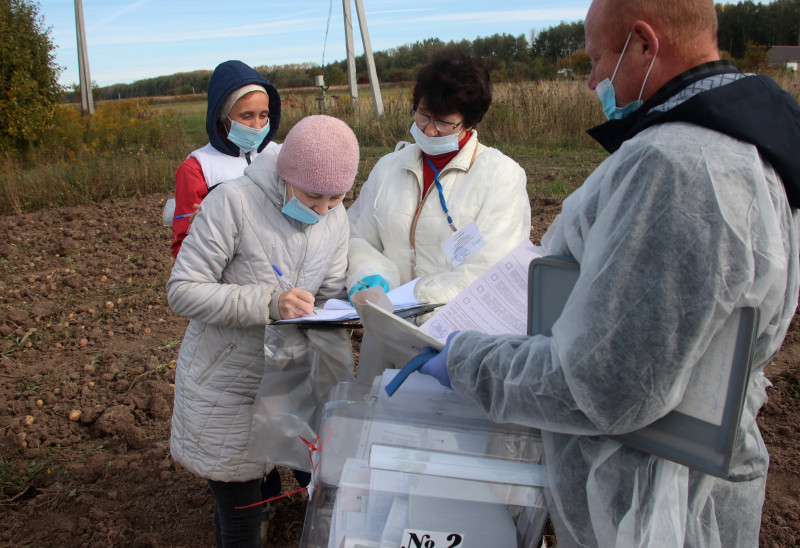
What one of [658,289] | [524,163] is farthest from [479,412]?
[524,163]

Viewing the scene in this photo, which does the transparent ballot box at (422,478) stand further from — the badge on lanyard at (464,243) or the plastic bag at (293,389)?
the badge on lanyard at (464,243)

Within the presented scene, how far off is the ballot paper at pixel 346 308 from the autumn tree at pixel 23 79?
15390 mm

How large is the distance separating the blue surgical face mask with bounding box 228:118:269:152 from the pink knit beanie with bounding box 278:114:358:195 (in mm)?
1035

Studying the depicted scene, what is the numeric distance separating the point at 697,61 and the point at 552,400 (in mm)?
706

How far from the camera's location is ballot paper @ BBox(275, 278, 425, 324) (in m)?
1.80

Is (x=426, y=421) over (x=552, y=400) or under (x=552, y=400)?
under

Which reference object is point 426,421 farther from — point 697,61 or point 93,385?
point 93,385

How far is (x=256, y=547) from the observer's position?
2266 mm

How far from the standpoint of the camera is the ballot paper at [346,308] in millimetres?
1803

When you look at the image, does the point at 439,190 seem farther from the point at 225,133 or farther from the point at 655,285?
the point at 655,285

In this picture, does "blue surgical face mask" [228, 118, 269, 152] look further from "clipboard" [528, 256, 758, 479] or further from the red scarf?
"clipboard" [528, 256, 758, 479]

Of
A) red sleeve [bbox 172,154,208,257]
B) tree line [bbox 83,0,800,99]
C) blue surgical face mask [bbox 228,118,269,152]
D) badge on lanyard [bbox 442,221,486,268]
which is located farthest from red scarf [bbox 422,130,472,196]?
tree line [bbox 83,0,800,99]

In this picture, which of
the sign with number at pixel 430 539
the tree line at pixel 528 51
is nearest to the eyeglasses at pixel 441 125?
the sign with number at pixel 430 539

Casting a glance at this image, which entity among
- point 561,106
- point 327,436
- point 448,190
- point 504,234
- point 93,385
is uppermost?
point 561,106
